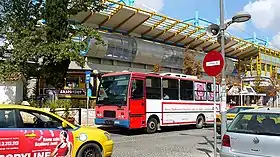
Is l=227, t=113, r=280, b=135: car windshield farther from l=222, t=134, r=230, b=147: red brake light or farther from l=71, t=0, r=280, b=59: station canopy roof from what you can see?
l=71, t=0, r=280, b=59: station canopy roof

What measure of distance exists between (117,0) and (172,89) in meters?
16.7

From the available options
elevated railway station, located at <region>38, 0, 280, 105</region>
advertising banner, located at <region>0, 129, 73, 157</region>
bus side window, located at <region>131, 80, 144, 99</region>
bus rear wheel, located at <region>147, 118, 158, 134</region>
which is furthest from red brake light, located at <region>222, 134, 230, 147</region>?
elevated railway station, located at <region>38, 0, 280, 105</region>

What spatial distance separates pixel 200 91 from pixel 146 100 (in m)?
4.78

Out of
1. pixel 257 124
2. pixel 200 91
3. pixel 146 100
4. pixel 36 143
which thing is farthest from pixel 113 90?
pixel 257 124

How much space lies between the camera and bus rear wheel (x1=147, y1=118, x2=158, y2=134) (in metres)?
17.1

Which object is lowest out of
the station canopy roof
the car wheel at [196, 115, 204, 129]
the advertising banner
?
the car wheel at [196, 115, 204, 129]

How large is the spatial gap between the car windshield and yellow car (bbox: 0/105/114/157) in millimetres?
3151

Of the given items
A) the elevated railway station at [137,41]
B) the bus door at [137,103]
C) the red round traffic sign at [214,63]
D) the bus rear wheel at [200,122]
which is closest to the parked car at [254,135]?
the red round traffic sign at [214,63]

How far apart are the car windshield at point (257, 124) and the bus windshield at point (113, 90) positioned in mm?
9100

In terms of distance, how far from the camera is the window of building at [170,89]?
17.9m

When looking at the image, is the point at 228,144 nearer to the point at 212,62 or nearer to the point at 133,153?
the point at 212,62

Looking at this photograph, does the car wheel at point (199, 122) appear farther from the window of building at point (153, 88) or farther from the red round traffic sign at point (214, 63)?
the red round traffic sign at point (214, 63)

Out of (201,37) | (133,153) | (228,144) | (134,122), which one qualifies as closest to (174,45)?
(201,37)

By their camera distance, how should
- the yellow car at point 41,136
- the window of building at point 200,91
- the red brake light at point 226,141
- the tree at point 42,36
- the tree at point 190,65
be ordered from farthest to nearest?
the tree at point 190,65, the window of building at point 200,91, the tree at point 42,36, the red brake light at point 226,141, the yellow car at point 41,136
